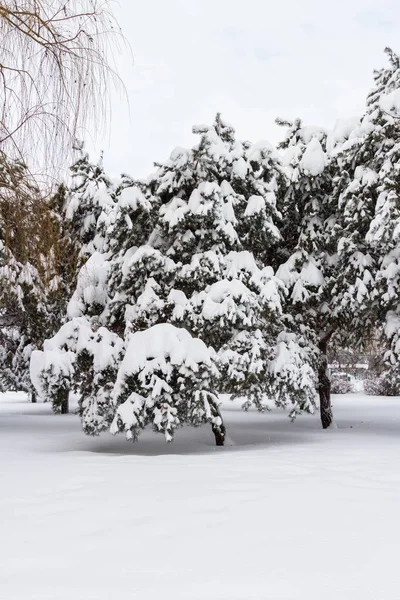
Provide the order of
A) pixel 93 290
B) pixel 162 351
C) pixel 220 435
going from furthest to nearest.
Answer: pixel 93 290, pixel 220 435, pixel 162 351

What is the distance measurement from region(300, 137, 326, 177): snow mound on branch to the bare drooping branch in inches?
298

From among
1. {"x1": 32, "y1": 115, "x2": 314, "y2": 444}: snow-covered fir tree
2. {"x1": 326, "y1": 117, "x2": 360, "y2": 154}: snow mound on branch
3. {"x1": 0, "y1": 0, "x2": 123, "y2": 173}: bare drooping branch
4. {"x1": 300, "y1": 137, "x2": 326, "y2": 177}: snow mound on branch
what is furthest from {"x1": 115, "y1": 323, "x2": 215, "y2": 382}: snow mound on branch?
{"x1": 326, "y1": 117, "x2": 360, "y2": 154}: snow mound on branch

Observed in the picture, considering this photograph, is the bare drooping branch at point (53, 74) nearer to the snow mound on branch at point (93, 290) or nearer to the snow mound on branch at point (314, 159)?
the snow mound on branch at point (93, 290)

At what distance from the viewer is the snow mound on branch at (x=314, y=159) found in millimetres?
11047

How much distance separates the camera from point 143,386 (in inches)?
316

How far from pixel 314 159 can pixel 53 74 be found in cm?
805

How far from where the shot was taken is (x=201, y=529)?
137 inches

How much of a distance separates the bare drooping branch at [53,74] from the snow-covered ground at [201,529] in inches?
102

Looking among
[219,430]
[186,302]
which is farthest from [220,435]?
[186,302]

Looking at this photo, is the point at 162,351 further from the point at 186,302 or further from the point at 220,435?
the point at 220,435

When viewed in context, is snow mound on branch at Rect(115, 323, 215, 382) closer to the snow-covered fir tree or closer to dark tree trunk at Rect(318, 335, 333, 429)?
the snow-covered fir tree

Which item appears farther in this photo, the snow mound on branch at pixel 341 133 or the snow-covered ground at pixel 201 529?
the snow mound on branch at pixel 341 133

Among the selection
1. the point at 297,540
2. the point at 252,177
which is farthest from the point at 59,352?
the point at 297,540

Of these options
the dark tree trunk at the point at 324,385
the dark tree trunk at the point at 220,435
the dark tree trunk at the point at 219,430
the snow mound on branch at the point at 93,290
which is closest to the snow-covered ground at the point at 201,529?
the dark tree trunk at the point at 219,430
